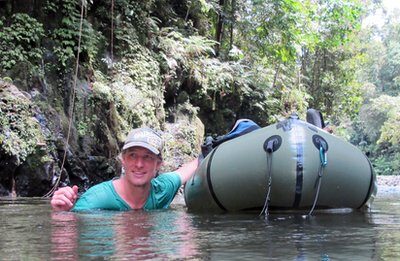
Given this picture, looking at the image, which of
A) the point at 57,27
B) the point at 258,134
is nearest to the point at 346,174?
the point at 258,134

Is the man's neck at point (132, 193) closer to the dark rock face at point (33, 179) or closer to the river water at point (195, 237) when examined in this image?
the river water at point (195, 237)

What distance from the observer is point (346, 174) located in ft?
11.3

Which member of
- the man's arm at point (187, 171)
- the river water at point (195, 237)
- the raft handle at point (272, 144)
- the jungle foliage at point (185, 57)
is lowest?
the river water at point (195, 237)

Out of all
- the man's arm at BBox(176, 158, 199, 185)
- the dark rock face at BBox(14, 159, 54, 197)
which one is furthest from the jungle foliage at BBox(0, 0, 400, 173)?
the man's arm at BBox(176, 158, 199, 185)

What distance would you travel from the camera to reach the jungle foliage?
883 centimetres

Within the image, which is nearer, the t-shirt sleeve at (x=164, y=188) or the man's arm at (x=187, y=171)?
the t-shirt sleeve at (x=164, y=188)

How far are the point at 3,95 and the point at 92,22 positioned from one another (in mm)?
3983

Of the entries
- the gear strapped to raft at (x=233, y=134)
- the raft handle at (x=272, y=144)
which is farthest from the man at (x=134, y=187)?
the raft handle at (x=272, y=144)

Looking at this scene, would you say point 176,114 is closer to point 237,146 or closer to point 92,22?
point 92,22

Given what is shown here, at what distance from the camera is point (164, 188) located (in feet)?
11.9

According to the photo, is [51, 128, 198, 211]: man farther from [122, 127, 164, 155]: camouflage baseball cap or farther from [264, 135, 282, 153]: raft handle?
[264, 135, 282, 153]: raft handle

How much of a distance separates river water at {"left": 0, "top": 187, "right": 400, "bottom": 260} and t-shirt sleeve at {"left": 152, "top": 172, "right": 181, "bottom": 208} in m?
0.26

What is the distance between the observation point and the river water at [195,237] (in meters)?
1.68

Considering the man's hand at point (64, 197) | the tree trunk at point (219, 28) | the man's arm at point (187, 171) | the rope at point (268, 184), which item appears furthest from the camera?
the tree trunk at point (219, 28)
